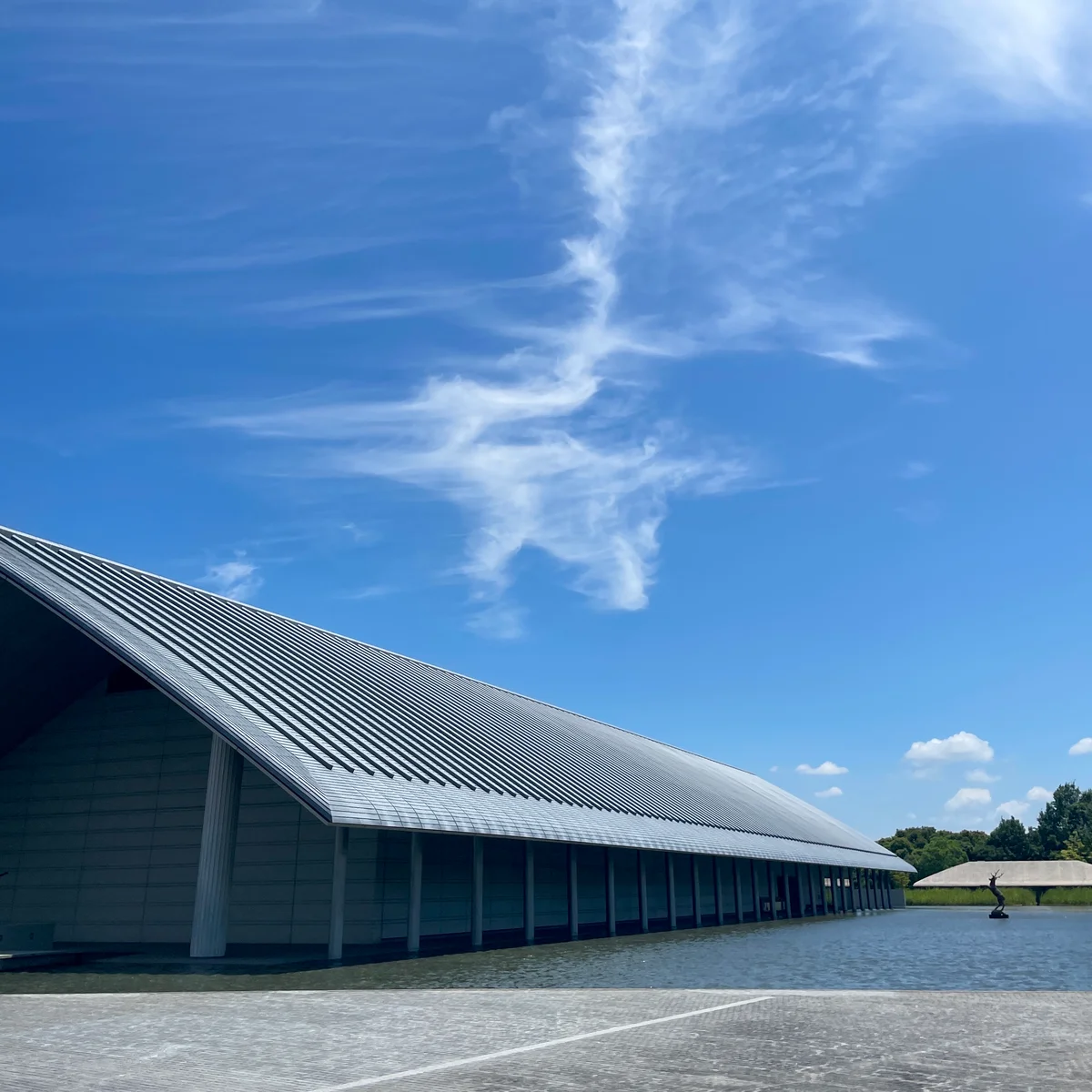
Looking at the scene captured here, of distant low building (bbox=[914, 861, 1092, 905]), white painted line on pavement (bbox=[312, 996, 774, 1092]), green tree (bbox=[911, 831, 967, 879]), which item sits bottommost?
white painted line on pavement (bbox=[312, 996, 774, 1092])

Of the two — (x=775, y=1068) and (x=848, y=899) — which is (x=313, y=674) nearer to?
(x=775, y=1068)

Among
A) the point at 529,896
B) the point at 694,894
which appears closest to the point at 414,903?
the point at 529,896

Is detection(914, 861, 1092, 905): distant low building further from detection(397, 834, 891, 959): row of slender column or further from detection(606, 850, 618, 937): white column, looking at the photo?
detection(606, 850, 618, 937): white column

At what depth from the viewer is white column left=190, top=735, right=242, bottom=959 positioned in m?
26.7

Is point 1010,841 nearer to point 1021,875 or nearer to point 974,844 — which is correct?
point 974,844

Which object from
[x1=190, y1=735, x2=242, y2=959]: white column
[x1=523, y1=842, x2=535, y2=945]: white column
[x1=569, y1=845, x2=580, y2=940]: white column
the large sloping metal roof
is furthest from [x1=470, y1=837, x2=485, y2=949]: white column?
[x1=190, y1=735, x2=242, y2=959]: white column

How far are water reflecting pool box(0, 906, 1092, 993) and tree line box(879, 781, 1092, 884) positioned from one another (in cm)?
8735

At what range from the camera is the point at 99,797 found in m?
36.4

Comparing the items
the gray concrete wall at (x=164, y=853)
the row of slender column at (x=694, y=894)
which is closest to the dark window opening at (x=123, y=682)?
the gray concrete wall at (x=164, y=853)

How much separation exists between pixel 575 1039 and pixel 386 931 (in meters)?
20.2

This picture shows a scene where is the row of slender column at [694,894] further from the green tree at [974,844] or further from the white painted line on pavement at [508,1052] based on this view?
the green tree at [974,844]

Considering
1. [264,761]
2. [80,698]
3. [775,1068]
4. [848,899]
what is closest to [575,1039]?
[775,1068]

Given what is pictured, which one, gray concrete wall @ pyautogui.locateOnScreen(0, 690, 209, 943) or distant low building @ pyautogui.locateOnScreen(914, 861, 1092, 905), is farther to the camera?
distant low building @ pyautogui.locateOnScreen(914, 861, 1092, 905)

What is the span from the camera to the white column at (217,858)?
26.7 m
